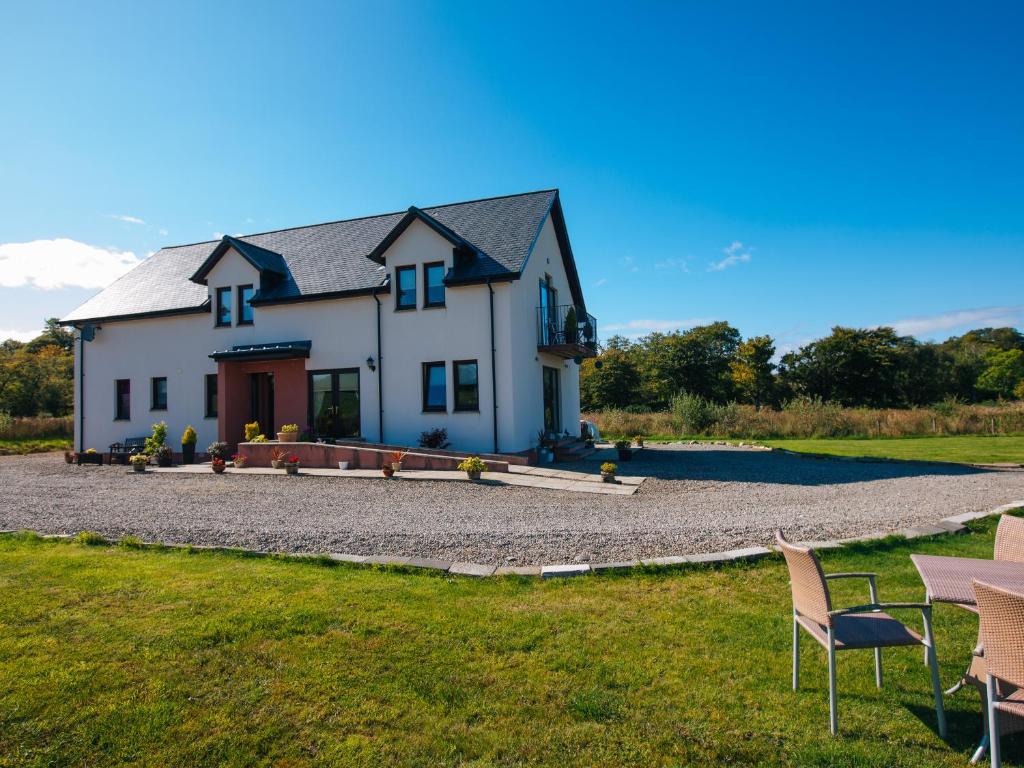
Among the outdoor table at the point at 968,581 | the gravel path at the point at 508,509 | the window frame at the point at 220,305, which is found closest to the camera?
the outdoor table at the point at 968,581

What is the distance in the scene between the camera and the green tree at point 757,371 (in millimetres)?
Result: 44469

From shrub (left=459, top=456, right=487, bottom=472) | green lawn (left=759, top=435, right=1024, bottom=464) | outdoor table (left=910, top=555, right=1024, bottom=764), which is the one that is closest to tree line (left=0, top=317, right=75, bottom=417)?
shrub (left=459, top=456, right=487, bottom=472)

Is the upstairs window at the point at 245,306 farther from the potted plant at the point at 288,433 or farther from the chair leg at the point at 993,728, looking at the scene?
the chair leg at the point at 993,728

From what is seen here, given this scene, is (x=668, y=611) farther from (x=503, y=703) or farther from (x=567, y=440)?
(x=567, y=440)

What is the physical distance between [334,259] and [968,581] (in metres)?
19.4

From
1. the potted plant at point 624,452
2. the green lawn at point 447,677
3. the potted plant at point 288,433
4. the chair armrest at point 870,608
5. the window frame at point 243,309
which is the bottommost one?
the green lawn at point 447,677

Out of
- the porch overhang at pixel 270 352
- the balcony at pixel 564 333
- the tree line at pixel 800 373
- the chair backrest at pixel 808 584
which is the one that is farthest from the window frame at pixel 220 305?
the tree line at pixel 800 373

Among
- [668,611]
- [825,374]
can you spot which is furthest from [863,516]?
[825,374]

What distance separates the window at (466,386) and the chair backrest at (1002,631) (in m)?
14.2

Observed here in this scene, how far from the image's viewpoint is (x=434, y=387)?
1716 cm

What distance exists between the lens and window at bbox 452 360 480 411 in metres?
16.7

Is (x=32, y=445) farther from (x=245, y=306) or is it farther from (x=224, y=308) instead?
Answer: (x=245, y=306)

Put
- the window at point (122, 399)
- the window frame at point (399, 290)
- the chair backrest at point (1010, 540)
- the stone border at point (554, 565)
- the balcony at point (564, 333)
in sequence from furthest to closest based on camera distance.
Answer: the window at point (122, 399), the balcony at point (564, 333), the window frame at point (399, 290), the stone border at point (554, 565), the chair backrest at point (1010, 540)

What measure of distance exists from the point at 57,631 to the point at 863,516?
9.91m
